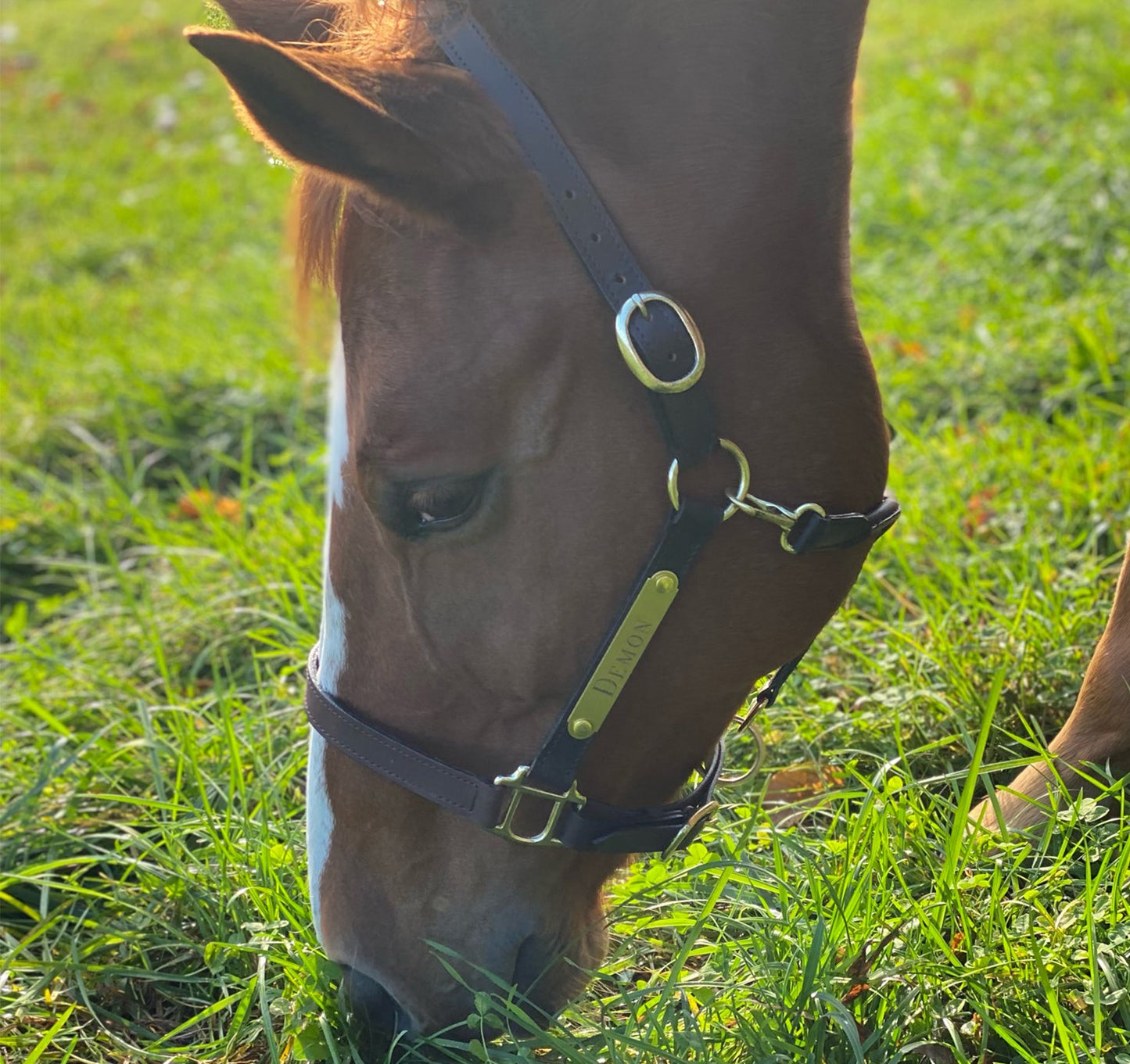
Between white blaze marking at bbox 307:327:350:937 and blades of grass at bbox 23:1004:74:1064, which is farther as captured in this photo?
blades of grass at bbox 23:1004:74:1064

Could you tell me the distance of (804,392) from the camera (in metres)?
1.41

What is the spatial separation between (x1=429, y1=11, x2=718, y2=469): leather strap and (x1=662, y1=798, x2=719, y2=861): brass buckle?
0.55 m

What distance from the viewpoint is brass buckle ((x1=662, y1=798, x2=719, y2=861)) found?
159cm

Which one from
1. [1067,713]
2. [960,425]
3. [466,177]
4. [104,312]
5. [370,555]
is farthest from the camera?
[104,312]

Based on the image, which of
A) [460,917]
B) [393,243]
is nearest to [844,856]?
[460,917]

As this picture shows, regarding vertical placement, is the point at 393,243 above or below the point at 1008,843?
above

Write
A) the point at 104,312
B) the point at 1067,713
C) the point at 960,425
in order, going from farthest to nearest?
1. the point at 104,312
2. the point at 960,425
3. the point at 1067,713

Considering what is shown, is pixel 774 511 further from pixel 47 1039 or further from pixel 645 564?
pixel 47 1039

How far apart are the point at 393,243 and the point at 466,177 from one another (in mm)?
131

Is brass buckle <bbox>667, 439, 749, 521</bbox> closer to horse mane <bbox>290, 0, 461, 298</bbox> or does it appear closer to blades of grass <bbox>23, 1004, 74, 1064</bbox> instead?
horse mane <bbox>290, 0, 461, 298</bbox>

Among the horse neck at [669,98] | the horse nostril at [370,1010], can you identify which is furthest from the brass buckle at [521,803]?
the horse neck at [669,98]

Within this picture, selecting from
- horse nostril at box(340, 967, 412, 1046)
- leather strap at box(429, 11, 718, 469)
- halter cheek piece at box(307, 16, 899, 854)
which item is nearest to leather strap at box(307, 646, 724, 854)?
halter cheek piece at box(307, 16, 899, 854)

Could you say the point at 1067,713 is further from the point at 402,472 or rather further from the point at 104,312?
the point at 104,312

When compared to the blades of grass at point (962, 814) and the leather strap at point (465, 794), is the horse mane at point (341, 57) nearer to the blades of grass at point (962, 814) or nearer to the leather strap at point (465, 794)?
the leather strap at point (465, 794)
